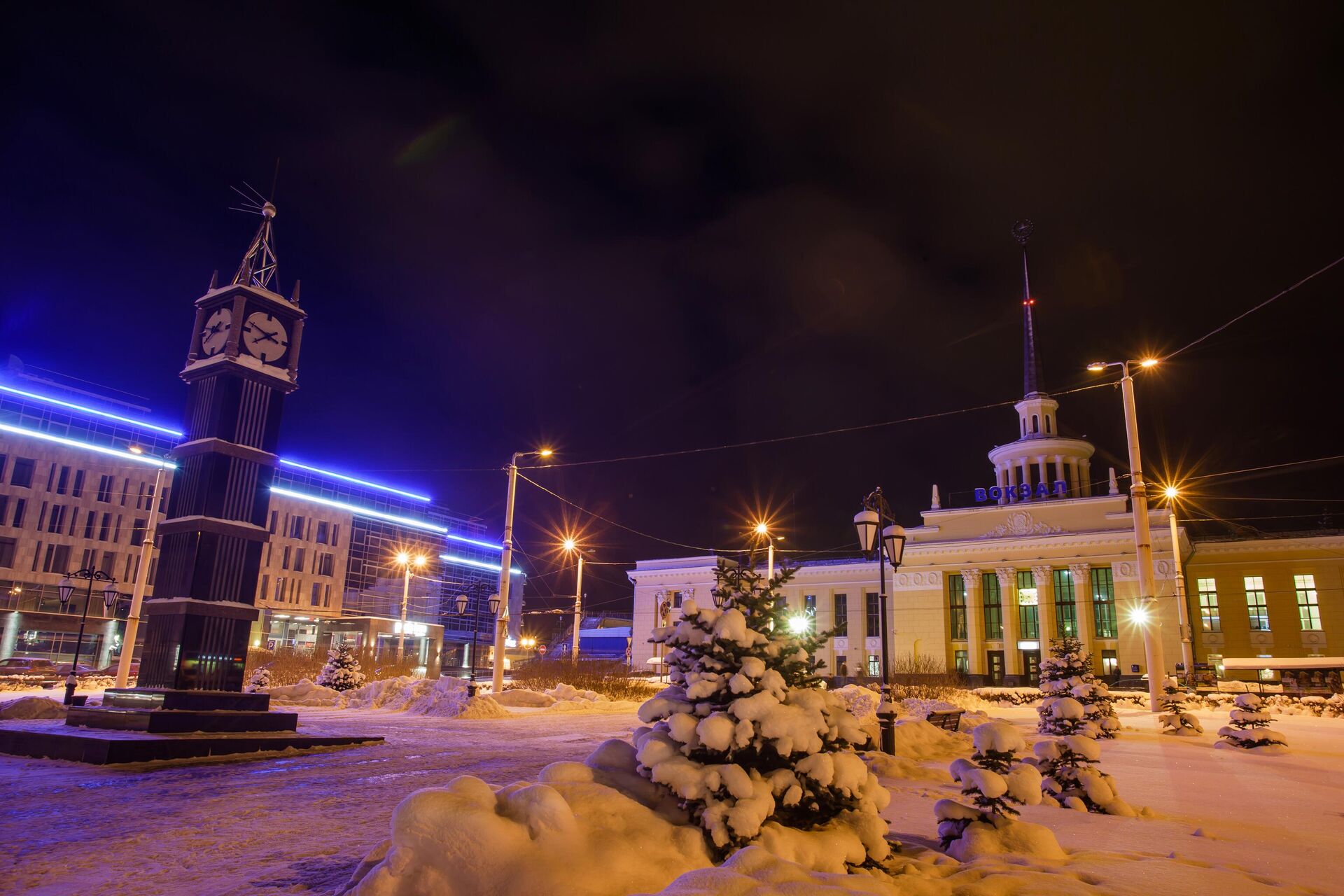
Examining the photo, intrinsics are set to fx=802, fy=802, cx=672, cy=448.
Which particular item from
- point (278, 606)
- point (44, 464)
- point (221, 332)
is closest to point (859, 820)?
point (221, 332)

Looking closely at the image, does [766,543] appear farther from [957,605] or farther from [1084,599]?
[1084,599]

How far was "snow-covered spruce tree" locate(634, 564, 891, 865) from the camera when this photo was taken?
17.5 feet

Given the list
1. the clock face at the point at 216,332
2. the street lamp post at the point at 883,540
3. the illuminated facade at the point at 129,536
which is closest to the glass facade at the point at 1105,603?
the illuminated facade at the point at 129,536

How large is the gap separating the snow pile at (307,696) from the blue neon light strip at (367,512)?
4192 cm

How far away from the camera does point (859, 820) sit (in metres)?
5.68

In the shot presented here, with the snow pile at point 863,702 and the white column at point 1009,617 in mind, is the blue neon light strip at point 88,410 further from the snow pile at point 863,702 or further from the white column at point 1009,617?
the white column at point 1009,617

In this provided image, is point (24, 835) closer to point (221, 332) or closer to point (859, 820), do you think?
point (859, 820)

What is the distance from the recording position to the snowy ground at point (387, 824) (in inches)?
211

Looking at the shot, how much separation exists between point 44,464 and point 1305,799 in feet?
216

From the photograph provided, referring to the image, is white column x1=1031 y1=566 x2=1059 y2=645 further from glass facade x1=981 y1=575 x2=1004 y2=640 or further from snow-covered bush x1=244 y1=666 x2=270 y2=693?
snow-covered bush x1=244 y1=666 x2=270 y2=693

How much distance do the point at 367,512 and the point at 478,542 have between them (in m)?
19.4

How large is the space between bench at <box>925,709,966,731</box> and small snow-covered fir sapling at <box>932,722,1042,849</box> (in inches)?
392

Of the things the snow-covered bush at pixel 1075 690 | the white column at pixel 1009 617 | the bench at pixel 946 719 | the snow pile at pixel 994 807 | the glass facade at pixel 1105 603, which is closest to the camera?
the snow pile at pixel 994 807

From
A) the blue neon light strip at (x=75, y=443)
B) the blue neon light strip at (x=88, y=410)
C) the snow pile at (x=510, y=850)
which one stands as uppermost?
the blue neon light strip at (x=88, y=410)
